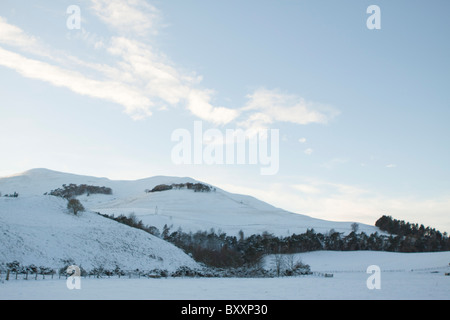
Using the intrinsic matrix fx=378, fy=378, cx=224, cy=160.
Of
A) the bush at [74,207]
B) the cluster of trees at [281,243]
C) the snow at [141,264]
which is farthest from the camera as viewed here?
the cluster of trees at [281,243]

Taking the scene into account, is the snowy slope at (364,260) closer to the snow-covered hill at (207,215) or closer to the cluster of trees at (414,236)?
the cluster of trees at (414,236)

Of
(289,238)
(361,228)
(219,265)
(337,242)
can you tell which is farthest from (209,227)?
(361,228)

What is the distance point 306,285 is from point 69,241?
3221 cm

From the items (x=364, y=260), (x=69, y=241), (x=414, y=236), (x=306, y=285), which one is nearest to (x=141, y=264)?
(x=69, y=241)

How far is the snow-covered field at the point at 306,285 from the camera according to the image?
20.5 metres

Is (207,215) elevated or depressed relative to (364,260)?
elevated

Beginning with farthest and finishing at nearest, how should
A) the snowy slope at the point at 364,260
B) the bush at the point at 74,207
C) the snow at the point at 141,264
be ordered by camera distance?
the snowy slope at the point at 364,260, the bush at the point at 74,207, the snow at the point at 141,264

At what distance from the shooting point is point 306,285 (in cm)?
2827

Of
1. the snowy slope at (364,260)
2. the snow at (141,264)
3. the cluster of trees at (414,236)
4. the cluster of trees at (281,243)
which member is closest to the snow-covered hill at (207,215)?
the cluster of trees at (414,236)

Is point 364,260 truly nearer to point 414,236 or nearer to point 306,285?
point 414,236

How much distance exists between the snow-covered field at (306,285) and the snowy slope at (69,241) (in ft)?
35.1
